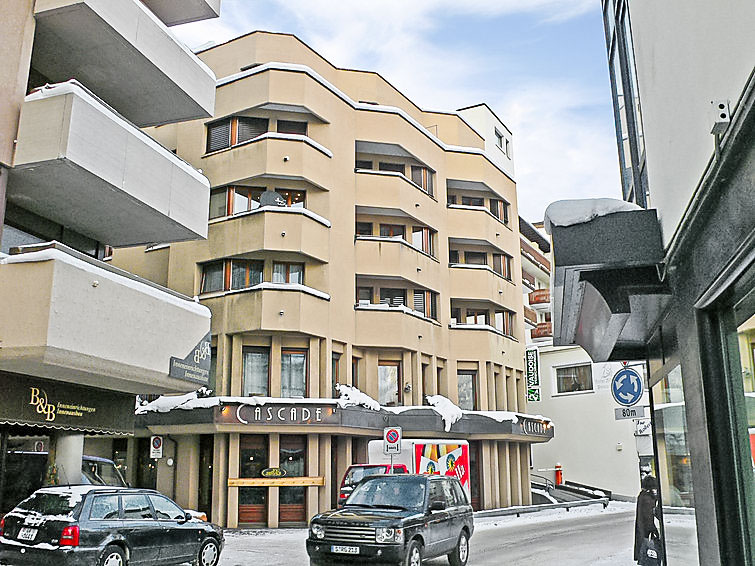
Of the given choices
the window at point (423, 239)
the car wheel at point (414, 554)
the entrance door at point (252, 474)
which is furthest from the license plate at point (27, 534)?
the window at point (423, 239)

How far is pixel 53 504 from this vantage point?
13.1 metres

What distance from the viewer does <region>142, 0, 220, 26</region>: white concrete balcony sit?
2039 cm

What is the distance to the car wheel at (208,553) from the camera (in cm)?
1560

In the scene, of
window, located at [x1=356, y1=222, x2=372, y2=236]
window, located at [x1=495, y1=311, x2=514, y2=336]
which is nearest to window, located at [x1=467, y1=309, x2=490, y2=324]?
window, located at [x1=495, y1=311, x2=514, y2=336]

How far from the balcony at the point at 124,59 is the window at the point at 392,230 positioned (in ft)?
52.2

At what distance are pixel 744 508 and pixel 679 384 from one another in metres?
2.22

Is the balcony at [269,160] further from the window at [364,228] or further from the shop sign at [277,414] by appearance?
the shop sign at [277,414]

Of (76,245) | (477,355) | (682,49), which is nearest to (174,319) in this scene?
(76,245)

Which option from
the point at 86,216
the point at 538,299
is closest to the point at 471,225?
the point at 538,299

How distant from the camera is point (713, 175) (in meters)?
4.51

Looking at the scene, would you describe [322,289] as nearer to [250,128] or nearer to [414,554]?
[250,128]

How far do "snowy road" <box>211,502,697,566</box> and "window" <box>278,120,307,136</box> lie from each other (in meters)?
15.6

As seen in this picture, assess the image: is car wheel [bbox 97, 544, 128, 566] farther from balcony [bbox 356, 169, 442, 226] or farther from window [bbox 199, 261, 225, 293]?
balcony [bbox 356, 169, 442, 226]

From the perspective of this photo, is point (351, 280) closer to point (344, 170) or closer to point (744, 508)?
point (344, 170)
